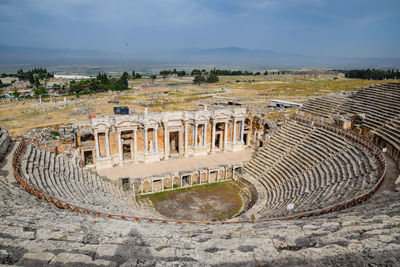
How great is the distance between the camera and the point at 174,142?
31.4 metres

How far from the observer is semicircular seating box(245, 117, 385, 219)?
51.4 feet

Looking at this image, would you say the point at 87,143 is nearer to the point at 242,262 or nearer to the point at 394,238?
the point at 242,262

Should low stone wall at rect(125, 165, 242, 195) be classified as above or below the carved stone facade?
below

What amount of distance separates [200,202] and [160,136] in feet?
32.4

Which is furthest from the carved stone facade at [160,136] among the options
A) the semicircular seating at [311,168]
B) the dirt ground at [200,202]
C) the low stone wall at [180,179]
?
the dirt ground at [200,202]

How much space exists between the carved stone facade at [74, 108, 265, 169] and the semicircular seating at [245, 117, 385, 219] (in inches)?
207

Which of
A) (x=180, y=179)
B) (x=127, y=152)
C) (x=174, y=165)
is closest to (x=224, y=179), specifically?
(x=180, y=179)

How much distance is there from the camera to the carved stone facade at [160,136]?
25.6m

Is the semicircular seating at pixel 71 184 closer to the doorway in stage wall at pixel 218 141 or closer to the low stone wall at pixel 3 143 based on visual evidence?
the low stone wall at pixel 3 143

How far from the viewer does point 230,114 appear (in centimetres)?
3030

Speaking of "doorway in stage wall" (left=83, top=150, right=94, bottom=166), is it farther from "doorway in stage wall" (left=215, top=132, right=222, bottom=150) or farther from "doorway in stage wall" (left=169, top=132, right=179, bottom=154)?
"doorway in stage wall" (left=215, top=132, right=222, bottom=150)

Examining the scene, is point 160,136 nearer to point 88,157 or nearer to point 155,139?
point 155,139

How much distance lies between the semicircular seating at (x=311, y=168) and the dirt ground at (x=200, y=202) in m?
2.80

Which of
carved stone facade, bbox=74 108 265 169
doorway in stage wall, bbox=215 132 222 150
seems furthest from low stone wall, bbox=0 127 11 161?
doorway in stage wall, bbox=215 132 222 150
